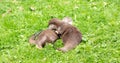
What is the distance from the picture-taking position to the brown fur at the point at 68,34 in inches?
313

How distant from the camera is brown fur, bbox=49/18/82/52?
7961 mm

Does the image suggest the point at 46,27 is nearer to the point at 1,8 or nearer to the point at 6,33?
the point at 6,33

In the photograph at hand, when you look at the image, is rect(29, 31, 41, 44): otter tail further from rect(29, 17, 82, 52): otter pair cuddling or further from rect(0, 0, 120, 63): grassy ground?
rect(0, 0, 120, 63): grassy ground

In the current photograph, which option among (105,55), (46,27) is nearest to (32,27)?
(46,27)

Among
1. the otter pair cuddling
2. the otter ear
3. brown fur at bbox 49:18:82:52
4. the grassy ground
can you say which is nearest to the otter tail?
the otter pair cuddling

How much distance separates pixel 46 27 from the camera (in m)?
9.04

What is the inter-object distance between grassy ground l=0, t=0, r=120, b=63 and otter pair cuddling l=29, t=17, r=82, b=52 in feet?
0.46

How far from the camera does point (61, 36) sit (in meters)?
8.46

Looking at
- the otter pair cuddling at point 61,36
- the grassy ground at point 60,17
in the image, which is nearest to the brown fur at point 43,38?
the otter pair cuddling at point 61,36

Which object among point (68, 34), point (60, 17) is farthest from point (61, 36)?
point (60, 17)

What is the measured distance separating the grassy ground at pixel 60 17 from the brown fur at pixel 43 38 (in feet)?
0.43

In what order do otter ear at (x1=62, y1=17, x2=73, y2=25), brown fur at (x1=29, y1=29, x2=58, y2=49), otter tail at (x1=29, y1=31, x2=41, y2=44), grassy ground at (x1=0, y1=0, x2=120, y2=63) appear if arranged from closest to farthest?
1. grassy ground at (x1=0, y1=0, x2=120, y2=63)
2. brown fur at (x1=29, y1=29, x2=58, y2=49)
3. otter tail at (x1=29, y1=31, x2=41, y2=44)
4. otter ear at (x1=62, y1=17, x2=73, y2=25)

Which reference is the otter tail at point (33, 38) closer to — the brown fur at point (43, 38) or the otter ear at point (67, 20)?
the brown fur at point (43, 38)

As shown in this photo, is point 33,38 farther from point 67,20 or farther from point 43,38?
point 67,20
